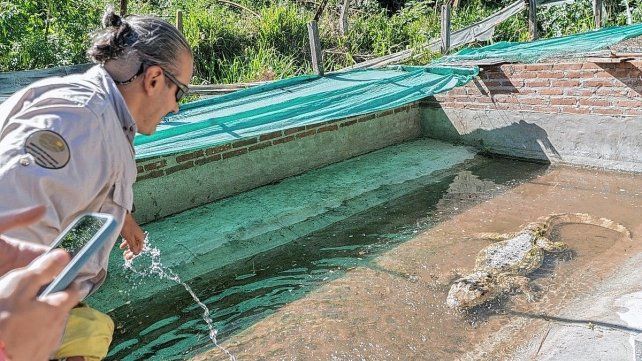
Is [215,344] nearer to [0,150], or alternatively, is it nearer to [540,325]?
[540,325]

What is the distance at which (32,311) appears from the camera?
30.5 inches

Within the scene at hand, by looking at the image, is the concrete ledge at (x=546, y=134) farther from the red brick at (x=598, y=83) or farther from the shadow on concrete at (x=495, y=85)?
the red brick at (x=598, y=83)

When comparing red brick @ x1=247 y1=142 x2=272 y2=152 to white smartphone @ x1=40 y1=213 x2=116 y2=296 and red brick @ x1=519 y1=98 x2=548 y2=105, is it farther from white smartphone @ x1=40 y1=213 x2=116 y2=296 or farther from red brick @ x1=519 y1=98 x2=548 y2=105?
white smartphone @ x1=40 y1=213 x2=116 y2=296

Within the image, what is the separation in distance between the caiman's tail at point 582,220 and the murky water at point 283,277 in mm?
784

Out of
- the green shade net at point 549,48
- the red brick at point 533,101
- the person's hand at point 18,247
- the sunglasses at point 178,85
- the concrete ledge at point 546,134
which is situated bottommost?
the concrete ledge at point 546,134

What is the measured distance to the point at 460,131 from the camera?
7.38m

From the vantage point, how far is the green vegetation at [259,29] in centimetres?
708

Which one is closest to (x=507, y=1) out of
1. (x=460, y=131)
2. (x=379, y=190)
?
(x=460, y=131)

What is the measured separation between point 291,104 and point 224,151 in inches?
36.4

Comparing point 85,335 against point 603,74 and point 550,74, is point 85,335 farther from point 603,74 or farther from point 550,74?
point 550,74

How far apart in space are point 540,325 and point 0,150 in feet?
10.3

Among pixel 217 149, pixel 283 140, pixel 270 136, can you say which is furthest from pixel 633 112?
pixel 217 149

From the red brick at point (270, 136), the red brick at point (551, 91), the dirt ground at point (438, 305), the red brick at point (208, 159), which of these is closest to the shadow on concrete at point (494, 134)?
the red brick at point (551, 91)

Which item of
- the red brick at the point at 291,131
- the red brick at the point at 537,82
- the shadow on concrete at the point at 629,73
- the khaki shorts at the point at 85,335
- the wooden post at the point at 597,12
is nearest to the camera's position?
the khaki shorts at the point at 85,335
